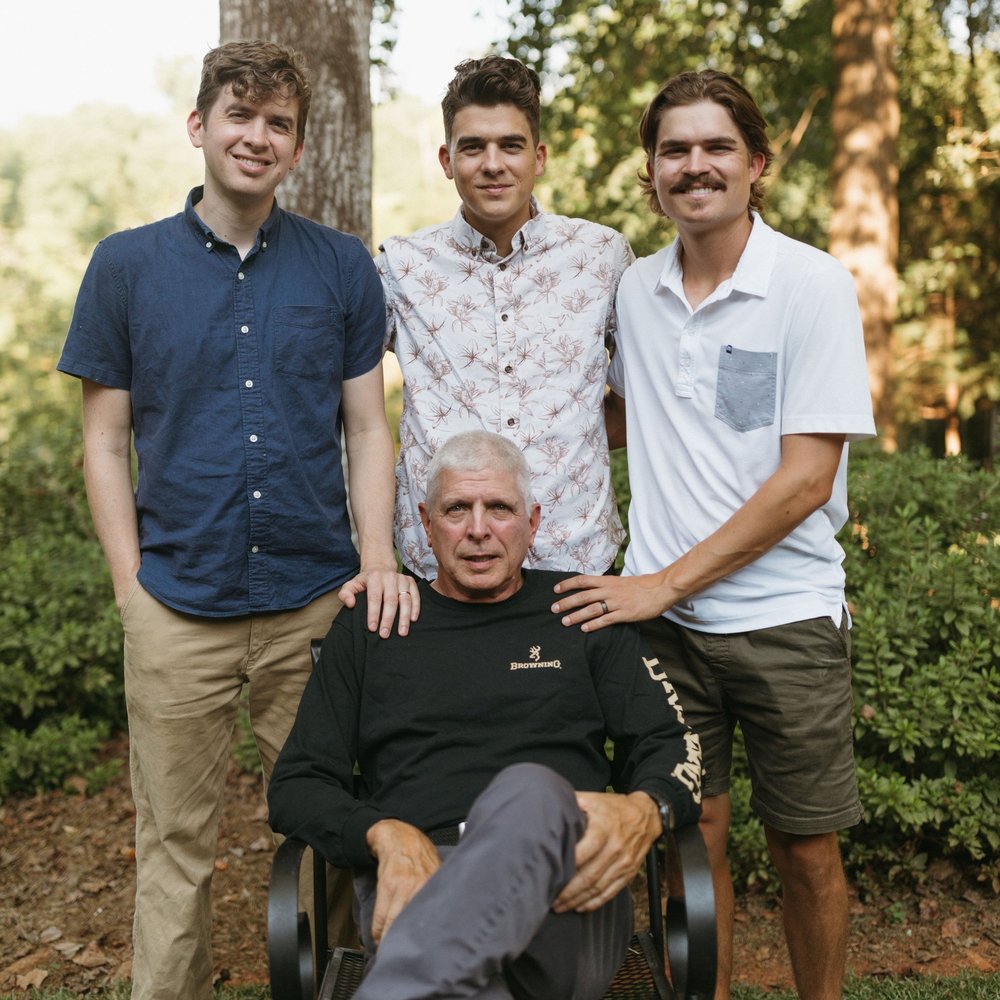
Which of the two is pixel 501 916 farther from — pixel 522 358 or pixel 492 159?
pixel 492 159

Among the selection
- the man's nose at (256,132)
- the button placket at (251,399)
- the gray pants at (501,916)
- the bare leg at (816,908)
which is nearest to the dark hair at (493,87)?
the man's nose at (256,132)

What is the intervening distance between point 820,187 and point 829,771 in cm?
1271

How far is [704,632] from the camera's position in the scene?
2.85 meters

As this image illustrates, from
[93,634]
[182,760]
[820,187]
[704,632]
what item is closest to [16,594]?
[93,634]

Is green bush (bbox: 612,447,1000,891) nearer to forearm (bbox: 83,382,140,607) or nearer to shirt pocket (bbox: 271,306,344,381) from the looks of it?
shirt pocket (bbox: 271,306,344,381)

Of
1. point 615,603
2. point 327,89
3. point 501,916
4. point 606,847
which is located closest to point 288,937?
point 501,916

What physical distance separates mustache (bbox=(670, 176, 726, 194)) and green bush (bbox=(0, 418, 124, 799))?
12.3 ft

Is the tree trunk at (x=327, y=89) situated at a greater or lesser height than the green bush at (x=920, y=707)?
greater

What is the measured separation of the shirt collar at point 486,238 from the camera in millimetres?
2998

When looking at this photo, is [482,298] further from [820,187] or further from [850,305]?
[820,187]

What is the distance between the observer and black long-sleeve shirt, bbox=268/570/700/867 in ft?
8.61

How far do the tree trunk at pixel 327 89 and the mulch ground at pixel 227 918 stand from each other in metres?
2.68

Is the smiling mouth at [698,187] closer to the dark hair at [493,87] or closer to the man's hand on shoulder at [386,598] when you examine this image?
the dark hair at [493,87]

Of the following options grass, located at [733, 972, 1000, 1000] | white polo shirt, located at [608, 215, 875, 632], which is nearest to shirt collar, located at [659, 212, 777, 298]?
white polo shirt, located at [608, 215, 875, 632]
